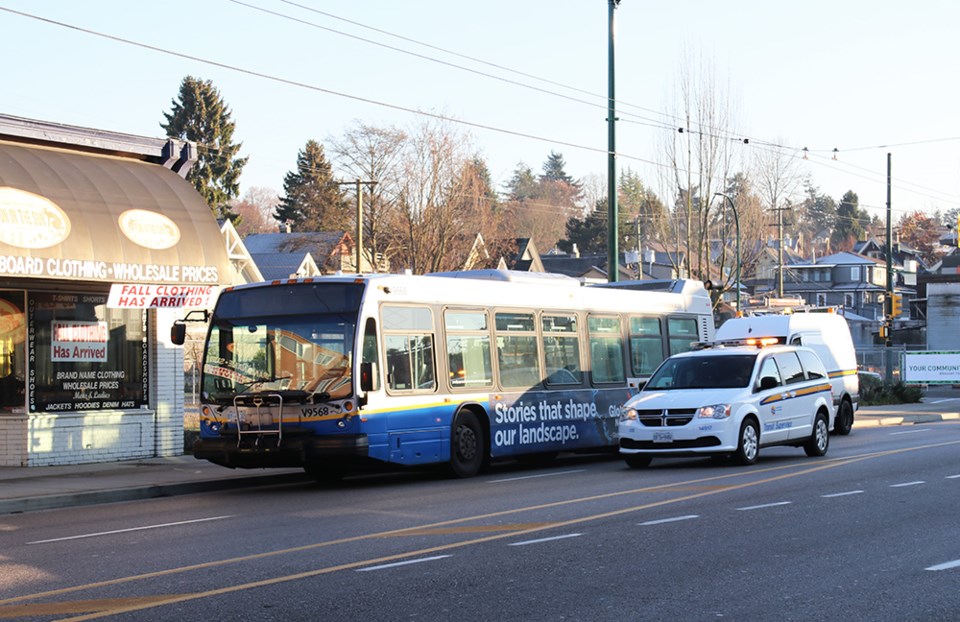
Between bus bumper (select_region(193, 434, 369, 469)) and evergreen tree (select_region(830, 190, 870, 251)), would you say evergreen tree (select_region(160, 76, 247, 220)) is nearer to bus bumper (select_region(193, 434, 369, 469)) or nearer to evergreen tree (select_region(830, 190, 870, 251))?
bus bumper (select_region(193, 434, 369, 469))

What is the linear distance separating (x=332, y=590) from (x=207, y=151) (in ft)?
278

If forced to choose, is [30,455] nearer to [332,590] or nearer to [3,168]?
[3,168]

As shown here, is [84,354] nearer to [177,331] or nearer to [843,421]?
[177,331]

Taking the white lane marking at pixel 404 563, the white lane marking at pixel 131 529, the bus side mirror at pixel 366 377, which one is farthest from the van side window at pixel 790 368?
the white lane marking at pixel 404 563

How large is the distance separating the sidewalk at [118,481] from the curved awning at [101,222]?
2962 mm

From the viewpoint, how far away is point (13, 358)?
19656 millimetres

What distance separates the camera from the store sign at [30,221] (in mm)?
17719

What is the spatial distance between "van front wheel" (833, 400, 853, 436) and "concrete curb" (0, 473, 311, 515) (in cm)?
1414

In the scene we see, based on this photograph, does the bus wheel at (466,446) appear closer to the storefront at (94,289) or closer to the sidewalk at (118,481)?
Result: the sidewalk at (118,481)

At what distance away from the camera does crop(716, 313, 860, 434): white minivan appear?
28.9 m

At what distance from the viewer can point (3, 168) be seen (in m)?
18.2

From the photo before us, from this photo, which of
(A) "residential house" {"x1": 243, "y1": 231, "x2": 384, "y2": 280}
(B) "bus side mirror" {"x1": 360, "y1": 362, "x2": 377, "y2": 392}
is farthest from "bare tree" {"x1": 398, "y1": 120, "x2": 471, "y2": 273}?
(B) "bus side mirror" {"x1": 360, "y1": 362, "x2": 377, "y2": 392}

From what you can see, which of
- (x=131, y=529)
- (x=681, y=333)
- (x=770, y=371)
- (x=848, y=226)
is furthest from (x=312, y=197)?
(x=848, y=226)

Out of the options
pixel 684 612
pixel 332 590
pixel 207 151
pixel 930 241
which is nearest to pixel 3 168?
pixel 332 590
